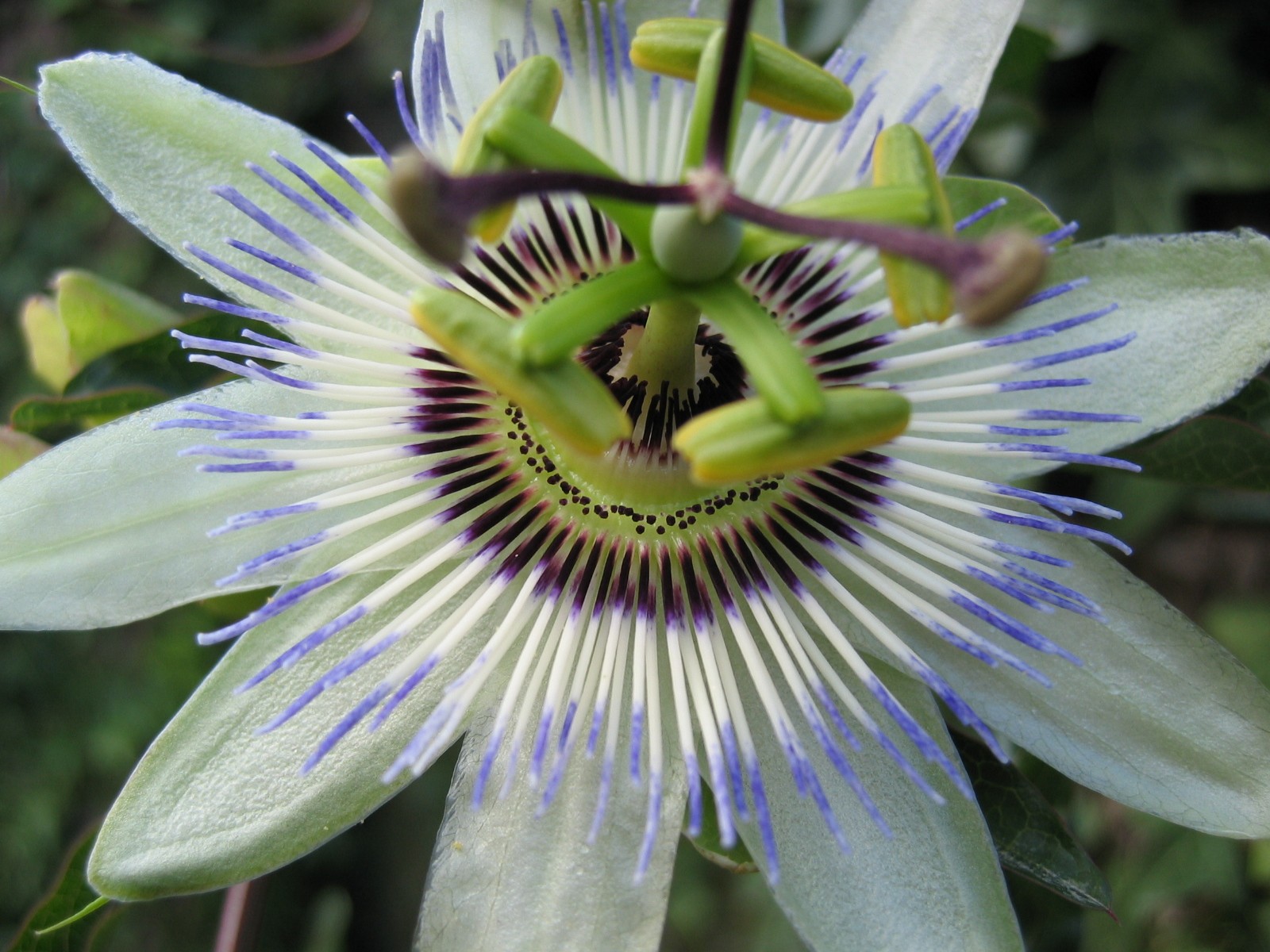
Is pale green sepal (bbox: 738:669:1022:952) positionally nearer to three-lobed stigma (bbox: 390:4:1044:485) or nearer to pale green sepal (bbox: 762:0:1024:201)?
three-lobed stigma (bbox: 390:4:1044:485)

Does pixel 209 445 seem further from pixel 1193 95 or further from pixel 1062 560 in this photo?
pixel 1193 95

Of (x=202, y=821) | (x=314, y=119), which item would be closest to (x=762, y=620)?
(x=202, y=821)

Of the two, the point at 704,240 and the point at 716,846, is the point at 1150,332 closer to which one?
the point at 704,240

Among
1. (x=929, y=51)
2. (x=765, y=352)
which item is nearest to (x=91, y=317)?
(x=765, y=352)

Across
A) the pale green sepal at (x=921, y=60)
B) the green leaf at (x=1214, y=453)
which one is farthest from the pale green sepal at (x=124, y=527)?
the green leaf at (x=1214, y=453)

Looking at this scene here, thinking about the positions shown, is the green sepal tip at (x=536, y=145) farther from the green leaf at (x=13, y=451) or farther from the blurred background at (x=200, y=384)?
the green leaf at (x=13, y=451)

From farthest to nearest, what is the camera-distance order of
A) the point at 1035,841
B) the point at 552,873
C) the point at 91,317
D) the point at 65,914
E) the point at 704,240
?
the point at 91,317
the point at 65,914
the point at 1035,841
the point at 552,873
the point at 704,240
